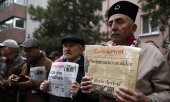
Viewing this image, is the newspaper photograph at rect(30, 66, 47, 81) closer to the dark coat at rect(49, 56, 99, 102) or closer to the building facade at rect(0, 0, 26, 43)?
the dark coat at rect(49, 56, 99, 102)

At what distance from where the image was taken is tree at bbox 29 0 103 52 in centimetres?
2022

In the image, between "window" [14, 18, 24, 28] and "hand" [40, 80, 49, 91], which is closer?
"hand" [40, 80, 49, 91]

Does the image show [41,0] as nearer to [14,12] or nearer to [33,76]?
[14,12]

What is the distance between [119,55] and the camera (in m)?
2.34

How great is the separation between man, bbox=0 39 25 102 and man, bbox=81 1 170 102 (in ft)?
10.7

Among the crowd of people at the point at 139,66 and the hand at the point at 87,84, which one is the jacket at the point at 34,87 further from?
the hand at the point at 87,84

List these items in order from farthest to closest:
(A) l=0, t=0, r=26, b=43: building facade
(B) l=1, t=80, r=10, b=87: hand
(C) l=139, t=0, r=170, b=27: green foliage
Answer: (A) l=0, t=0, r=26, b=43: building facade < (C) l=139, t=0, r=170, b=27: green foliage < (B) l=1, t=80, r=10, b=87: hand

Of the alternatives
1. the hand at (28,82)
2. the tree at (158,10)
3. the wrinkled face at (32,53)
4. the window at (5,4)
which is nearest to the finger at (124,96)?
the hand at (28,82)

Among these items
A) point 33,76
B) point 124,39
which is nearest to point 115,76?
point 124,39

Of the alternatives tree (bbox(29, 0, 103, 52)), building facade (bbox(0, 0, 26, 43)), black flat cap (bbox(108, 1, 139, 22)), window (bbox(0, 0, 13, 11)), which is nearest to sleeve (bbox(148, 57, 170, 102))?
black flat cap (bbox(108, 1, 139, 22))

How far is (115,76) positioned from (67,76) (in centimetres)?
138

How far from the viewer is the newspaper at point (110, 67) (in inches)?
87.7

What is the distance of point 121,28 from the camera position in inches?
104

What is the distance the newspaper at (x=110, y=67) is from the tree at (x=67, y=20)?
17.4 m
